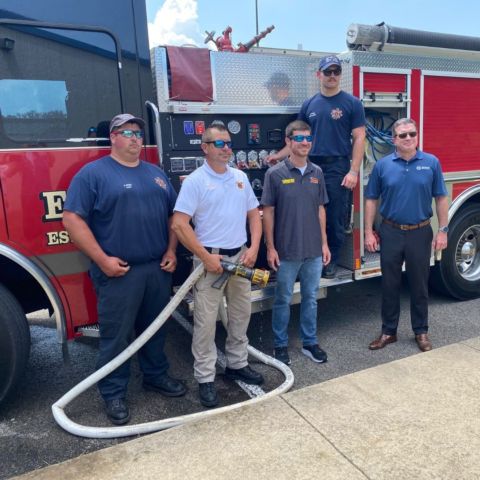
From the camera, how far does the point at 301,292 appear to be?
383 cm

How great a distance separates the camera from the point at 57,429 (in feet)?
10.0

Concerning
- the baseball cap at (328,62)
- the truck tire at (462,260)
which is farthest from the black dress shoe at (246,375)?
the truck tire at (462,260)

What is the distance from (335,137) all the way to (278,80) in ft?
2.15

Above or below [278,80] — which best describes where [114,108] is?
below

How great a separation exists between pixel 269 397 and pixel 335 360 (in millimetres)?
Answer: 898

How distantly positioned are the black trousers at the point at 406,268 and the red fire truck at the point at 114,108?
1.20 ft

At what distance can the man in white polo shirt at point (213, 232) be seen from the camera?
301cm

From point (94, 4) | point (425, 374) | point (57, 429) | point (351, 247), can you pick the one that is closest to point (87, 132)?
point (94, 4)

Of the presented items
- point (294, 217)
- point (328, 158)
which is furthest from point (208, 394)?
point (328, 158)

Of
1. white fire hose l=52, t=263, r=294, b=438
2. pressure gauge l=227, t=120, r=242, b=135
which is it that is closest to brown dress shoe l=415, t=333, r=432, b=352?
white fire hose l=52, t=263, r=294, b=438

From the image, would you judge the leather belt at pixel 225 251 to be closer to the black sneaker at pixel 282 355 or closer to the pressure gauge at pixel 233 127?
the black sneaker at pixel 282 355

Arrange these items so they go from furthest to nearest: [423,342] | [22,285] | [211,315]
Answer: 1. [423,342]
2. [22,285]
3. [211,315]

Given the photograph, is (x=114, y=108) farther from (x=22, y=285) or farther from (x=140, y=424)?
(x=140, y=424)

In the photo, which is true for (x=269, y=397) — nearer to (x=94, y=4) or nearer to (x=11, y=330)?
(x=11, y=330)
